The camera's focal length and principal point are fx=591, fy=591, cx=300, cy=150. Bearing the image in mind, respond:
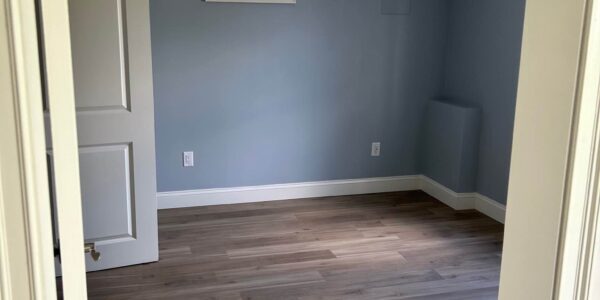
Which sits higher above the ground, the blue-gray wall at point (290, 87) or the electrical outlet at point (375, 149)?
the blue-gray wall at point (290, 87)

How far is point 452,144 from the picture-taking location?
4.31m

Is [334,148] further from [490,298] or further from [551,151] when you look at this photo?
[551,151]

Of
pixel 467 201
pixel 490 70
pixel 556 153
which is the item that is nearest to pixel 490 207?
pixel 467 201

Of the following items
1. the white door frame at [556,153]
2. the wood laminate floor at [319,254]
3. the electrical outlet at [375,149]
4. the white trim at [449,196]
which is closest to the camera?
the white door frame at [556,153]

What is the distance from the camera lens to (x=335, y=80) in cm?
436

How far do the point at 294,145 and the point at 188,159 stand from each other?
0.78 m

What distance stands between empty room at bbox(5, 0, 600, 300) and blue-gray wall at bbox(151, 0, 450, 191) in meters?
0.01

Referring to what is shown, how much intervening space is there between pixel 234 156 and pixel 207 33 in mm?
888

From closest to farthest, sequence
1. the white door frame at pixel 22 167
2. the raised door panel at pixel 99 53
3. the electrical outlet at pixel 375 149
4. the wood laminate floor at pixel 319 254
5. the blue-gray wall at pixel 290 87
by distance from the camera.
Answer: the white door frame at pixel 22 167 → the raised door panel at pixel 99 53 → the wood laminate floor at pixel 319 254 → the blue-gray wall at pixel 290 87 → the electrical outlet at pixel 375 149

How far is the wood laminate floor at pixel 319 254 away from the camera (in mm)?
3021

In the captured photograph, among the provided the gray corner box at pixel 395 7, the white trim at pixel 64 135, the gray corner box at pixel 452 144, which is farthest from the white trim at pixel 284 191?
the white trim at pixel 64 135

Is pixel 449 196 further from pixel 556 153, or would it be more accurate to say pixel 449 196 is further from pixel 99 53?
pixel 556 153

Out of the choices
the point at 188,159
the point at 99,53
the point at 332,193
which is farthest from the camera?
the point at 332,193

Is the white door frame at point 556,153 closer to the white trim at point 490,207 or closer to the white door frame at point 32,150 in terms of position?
the white door frame at point 32,150
